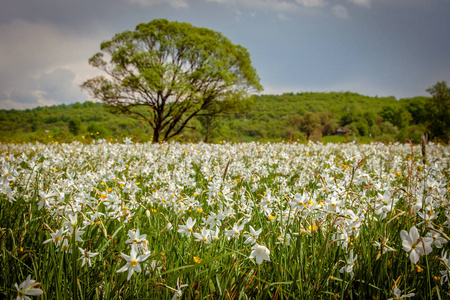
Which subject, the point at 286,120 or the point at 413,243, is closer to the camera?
the point at 413,243

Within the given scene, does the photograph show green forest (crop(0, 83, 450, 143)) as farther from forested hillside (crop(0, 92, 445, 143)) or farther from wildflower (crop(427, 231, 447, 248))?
wildflower (crop(427, 231, 447, 248))

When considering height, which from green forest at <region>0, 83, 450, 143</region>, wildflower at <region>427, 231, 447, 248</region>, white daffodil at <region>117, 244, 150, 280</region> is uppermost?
green forest at <region>0, 83, 450, 143</region>

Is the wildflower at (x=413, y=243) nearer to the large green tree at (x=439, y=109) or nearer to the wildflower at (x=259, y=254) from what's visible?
the wildflower at (x=259, y=254)

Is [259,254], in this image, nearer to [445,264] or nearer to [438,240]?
[445,264]

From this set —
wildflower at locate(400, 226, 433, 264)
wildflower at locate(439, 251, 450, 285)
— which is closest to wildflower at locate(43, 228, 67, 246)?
wildflower at locate(400, 226, 433, 264)

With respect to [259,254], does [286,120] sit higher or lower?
higher

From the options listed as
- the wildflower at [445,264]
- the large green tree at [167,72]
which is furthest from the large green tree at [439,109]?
the wildflower at [445,264]

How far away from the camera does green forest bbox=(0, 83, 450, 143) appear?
843 inches

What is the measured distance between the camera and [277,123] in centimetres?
9212

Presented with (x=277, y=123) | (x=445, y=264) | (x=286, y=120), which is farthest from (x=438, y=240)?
(x=277, y=123)

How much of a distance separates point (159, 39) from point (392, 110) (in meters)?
96.3

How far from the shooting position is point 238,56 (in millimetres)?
27094

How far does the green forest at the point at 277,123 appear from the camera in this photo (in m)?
21.4

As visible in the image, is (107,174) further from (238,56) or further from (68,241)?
(238,56)
